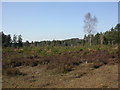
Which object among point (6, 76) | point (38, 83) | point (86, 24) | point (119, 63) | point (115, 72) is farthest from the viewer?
point (86, 24)

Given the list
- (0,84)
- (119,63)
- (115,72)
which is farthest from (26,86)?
(119,63)

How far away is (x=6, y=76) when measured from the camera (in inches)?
408

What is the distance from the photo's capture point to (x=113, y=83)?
7711 millimetres

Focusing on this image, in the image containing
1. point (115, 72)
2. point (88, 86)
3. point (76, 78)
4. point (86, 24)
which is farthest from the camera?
point (86, 24)

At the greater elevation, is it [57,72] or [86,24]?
[86,24]

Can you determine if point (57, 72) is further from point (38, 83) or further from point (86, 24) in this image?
point (86, 24)

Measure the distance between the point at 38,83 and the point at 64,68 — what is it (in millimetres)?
2745

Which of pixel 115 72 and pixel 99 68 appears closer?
pixel 115 72

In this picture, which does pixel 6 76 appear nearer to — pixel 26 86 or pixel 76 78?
pixel 26 86

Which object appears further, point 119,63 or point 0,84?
point 119,63

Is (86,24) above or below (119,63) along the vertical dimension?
above

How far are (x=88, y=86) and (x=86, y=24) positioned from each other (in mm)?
39026

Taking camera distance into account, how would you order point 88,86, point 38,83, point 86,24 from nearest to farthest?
point 88,86 → point 38,83 → point 86,24

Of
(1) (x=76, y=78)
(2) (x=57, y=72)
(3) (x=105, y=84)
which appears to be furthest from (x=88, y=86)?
(2) (x=57, y=72)
